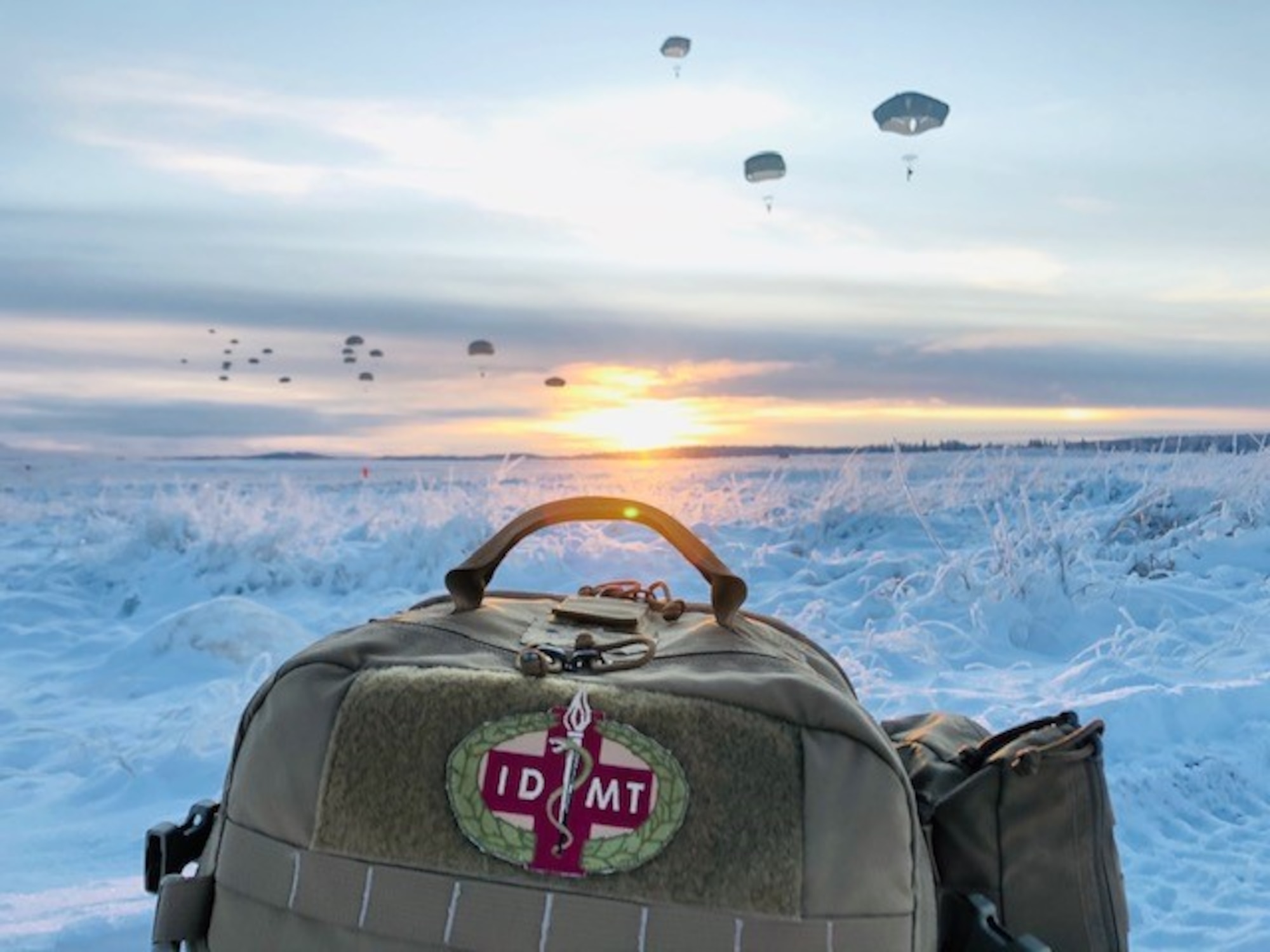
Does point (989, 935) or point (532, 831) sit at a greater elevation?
point (532, 831)

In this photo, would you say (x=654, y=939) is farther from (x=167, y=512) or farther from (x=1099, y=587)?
(x=167, y=512)

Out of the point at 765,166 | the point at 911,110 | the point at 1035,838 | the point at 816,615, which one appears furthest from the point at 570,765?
the point at 765,166

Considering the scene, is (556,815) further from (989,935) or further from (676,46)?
(676,46)

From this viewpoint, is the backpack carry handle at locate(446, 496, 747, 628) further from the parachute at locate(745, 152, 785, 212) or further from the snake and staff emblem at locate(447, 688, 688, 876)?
the parachute at locate(745, 152, 785, 212)

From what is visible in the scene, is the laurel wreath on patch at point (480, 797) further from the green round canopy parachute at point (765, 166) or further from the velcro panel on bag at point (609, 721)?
the green round canopy parachute at point (765, 166)

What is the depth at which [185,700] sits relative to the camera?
693 centimetres

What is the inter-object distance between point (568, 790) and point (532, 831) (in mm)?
86

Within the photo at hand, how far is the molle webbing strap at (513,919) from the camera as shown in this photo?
1.89 m

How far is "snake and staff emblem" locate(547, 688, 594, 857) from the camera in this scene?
1939mm

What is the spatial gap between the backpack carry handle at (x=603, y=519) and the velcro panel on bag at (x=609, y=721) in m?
0.31

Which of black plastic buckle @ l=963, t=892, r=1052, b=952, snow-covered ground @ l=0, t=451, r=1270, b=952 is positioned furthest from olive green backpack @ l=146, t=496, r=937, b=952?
snow-covered ground @ l=0, t=451, r=1270, b=952

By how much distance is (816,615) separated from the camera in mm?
8375

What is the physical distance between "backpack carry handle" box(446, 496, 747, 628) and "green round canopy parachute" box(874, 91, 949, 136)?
3266 centimetres

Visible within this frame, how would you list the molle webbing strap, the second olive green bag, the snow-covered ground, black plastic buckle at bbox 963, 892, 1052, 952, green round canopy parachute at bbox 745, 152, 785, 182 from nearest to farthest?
the molle webbing strap, black plastic buckle at bbox 963, 892, 1052, 952, the second olive green bag, the snow-covered ground, green round canopy parachute at bbox 745, 152, 785, 182
